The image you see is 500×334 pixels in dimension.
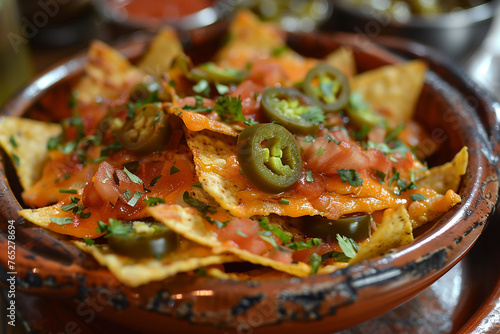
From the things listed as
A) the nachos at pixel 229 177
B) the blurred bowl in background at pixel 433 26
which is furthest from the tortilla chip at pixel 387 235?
the blurred bowl in background at pixel 433 26

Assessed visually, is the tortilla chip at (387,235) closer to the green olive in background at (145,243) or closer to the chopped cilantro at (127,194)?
the green olive in background at (145,243)

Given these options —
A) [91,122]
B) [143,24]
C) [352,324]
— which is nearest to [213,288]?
[352,324]

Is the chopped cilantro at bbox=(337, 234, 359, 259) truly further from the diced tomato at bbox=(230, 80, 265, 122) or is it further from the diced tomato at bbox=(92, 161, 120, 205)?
the diced tomato at bbox=(92, 161, 120, 205)

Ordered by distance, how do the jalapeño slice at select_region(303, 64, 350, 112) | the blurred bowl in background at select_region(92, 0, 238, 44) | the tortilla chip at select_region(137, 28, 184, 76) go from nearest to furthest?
the jalapeño slice at select_region(303, 64, 350, 112)
the tortilla chip at select_region(137, 28, 184, 76)
the blurred bowl in background at select_region(92, 0, 238, 44)

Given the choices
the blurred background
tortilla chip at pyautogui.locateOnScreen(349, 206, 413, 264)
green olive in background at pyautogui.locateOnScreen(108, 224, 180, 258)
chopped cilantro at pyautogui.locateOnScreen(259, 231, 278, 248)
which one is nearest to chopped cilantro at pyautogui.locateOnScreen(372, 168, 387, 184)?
tortilla chip at pyautogui.locateOnScreen(349, 206, 413, 264)

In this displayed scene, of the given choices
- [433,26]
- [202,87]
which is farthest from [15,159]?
[433,26]

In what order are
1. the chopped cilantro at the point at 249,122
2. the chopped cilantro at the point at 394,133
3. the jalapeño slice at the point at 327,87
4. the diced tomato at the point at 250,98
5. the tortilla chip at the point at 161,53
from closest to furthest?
the chopped cilantro at the point at 249,122, the diced tomato at the point at 250,98, the jalapeño slice at the point at 327,87, the chopped cilantro at the point at 394,133, the tortilla chip at the point at 161,53
